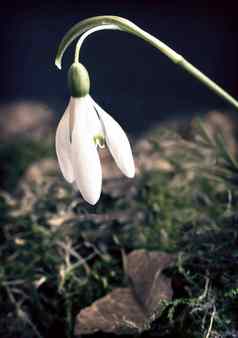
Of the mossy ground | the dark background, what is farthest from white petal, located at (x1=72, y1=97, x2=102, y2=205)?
the dark background

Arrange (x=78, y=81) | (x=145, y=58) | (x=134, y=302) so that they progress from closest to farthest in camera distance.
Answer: (x=78, y=81) → (x=134, y=302) → (x=145, y=58)

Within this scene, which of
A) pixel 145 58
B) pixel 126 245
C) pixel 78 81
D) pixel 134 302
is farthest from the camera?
pixel 145 58

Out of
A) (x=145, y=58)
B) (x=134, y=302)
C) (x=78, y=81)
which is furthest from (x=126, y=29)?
(x=145, y=58)

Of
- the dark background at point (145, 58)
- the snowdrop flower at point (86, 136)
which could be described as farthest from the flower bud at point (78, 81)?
the dark background at point (145, 58)

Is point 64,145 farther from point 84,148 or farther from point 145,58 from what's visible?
point 145,58

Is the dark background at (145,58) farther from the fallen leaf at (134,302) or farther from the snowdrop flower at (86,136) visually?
the snowdrop flower at (86,136)

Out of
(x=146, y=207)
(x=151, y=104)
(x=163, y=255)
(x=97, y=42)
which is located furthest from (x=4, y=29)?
(x=163, y=255)
